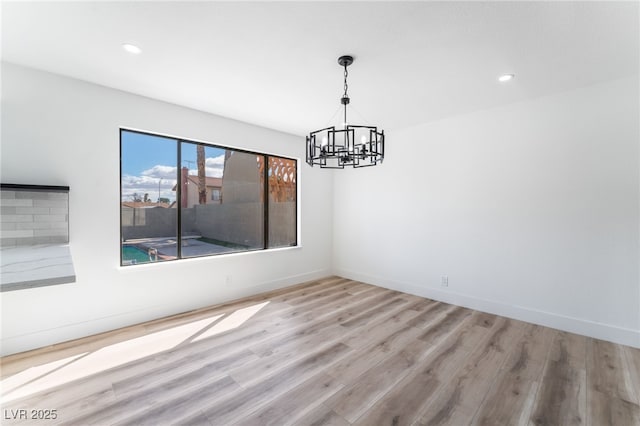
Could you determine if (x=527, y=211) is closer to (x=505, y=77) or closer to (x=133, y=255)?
(x=505, y=77)

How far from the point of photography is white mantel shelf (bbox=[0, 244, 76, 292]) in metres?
2.06

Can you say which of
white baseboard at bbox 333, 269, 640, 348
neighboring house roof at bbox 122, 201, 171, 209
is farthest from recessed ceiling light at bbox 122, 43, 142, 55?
white baseboard at bbox 333, 269, 640, 348

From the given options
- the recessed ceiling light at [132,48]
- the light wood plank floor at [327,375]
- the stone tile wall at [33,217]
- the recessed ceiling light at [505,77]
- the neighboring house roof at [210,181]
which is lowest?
the light wood plank floor at [327,375]

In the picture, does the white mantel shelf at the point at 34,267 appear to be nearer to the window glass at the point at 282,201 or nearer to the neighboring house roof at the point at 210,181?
the neighboring house roof at the point at 210,181

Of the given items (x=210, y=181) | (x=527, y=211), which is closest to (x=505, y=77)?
(x=527, y=211)

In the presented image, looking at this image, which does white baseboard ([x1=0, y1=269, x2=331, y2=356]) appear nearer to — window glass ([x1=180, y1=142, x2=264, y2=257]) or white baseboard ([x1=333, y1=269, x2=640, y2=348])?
window glass ([x1=180, y1=142, x2=264, y2=257])

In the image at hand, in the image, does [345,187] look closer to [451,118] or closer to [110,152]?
[451,118]

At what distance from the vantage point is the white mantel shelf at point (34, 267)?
206 cm

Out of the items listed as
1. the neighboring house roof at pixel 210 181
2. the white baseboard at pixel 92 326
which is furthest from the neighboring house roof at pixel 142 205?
the white baseboard at pixel 92 326

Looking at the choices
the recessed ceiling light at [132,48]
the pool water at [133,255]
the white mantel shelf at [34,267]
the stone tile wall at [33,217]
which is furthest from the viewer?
the pool water at [133,255]

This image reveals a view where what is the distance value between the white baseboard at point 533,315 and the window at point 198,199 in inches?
90.2

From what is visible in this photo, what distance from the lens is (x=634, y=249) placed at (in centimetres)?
274

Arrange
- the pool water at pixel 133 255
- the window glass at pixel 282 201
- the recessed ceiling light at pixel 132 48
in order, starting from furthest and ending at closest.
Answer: the window glass at pixel 282 201 < the pool water at pixel 133 255 < the recessed ceiling light at pixel 132 48

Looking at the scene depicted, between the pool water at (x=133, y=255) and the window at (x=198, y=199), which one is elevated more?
the window at (x=198, y=199)
